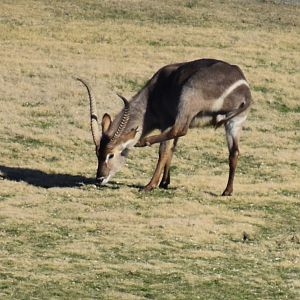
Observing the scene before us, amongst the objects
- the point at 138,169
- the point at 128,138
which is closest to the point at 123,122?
the point at 128,138

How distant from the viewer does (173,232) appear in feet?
62.7

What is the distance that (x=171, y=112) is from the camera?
75.3 ft

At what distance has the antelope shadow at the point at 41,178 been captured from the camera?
2345 centimetres

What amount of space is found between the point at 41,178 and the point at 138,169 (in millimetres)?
2718

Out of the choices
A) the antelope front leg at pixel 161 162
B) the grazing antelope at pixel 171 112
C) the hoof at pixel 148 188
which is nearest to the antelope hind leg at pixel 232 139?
the grazing antelope at pixel 171 112

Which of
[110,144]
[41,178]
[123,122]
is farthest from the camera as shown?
[41,178]

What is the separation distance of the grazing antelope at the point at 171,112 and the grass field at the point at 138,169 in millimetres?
601

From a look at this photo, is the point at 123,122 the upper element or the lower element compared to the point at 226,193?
upper

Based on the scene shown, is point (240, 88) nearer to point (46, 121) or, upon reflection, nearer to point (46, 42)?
point (46, 121)

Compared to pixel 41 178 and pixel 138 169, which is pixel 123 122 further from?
pixel 138 169

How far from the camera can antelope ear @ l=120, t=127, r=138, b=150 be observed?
22750 mm

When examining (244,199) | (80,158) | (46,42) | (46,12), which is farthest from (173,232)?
(46,12)

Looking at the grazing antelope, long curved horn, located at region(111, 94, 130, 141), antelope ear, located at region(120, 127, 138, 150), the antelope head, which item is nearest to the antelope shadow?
the antelope head

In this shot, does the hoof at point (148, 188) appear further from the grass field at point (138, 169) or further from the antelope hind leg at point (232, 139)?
the antelope hind leg at point (232, 139)
